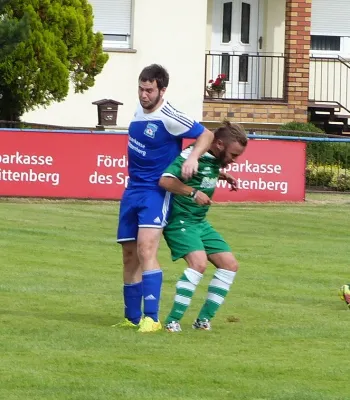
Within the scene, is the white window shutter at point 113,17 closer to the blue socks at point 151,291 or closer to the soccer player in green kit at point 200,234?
the soccer player in green kit at point 200,234

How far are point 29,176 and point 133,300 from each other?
1251 centimetres

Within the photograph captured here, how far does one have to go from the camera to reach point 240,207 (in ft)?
72.7

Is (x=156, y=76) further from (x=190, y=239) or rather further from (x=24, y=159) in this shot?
(x=24, y=159)

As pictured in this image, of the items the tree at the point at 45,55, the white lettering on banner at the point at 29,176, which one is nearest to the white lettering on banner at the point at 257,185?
the white lettering on banner at the point at 29,176

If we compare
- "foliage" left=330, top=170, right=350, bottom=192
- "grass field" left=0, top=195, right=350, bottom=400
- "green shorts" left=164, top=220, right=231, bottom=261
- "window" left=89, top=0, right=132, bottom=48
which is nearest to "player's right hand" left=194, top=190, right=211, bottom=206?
"green shorts" left=164, top=220, right=231, bottom=261

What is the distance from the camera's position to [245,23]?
3272 cm

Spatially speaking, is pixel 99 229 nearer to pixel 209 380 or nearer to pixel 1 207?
pixel 1 207

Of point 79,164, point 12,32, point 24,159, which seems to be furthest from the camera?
point 79,164

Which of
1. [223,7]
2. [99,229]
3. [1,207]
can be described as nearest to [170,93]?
[223,7]

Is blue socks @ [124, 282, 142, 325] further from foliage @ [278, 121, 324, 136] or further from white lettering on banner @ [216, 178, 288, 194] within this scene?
foliage @ [278, 121, 324, 136]

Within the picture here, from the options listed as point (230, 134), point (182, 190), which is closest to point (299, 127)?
point (230, 134)

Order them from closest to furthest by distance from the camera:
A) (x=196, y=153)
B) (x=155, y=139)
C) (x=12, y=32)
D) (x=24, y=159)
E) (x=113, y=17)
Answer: (x=196, y=153) < (x=155, y=139) < (x=12, y=32) < (x=24, y=159) < (x=113, y=17)

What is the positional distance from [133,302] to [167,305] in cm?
129

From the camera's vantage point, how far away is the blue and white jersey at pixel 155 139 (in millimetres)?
8945
